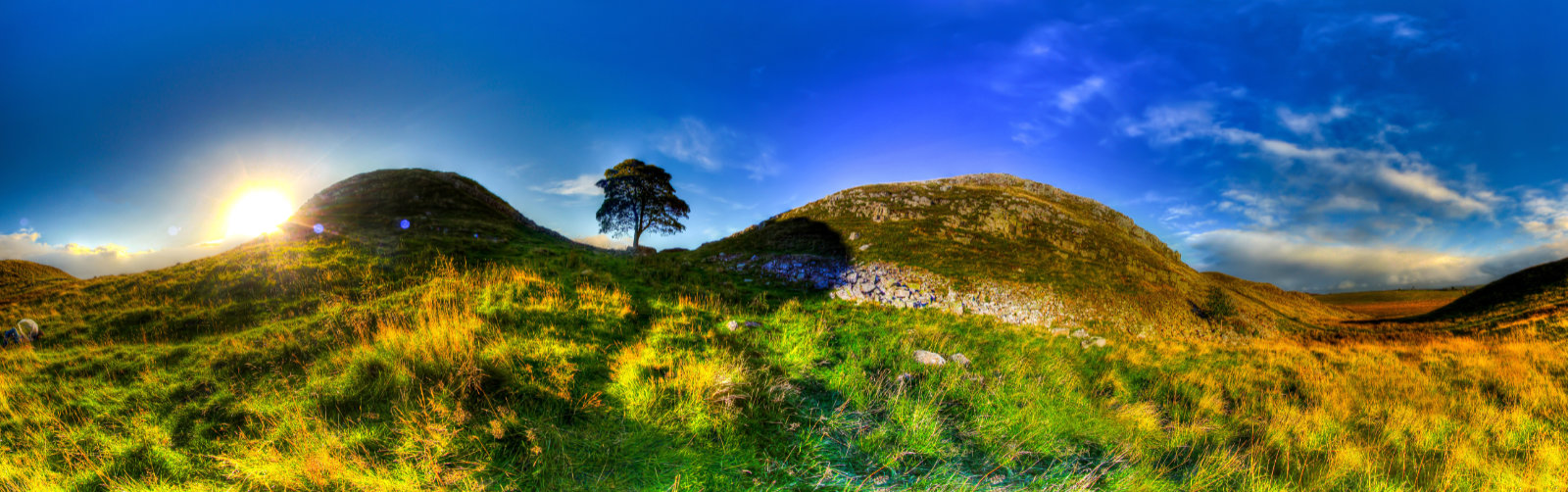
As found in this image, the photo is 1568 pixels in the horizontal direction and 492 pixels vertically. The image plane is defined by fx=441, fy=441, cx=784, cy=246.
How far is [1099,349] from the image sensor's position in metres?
10.8

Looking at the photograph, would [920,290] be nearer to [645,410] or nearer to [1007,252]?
[1007,252]

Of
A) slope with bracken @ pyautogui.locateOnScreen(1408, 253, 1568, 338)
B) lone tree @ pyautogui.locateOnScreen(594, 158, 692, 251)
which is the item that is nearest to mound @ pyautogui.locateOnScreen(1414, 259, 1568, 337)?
slope with bracken @ pyautogui.locateOnScreen(1408, 253, 1568, 338)

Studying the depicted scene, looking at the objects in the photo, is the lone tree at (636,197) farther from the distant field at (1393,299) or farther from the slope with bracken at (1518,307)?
the distant field at (1393,299)

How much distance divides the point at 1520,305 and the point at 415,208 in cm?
6220

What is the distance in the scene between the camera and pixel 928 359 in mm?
6266

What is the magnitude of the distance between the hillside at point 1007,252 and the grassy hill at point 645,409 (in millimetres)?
8198

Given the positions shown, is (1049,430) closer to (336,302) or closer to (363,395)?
(363,395)

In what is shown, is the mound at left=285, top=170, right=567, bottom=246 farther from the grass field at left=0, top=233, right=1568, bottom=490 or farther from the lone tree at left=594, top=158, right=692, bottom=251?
the grass field at left=0, top=233, right=1568, bottom=490

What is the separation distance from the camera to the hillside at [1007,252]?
1703cm

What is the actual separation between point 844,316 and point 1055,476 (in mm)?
6097

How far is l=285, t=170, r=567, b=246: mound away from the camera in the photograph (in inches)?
1011

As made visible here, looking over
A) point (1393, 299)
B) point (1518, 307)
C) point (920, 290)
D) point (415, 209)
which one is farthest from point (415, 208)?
point (1393, 299)

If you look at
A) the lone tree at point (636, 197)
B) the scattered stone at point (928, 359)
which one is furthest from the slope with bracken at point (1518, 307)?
the lone tree at point (636, 197)

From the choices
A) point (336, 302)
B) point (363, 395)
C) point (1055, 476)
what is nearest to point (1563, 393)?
point (1055, 476)
